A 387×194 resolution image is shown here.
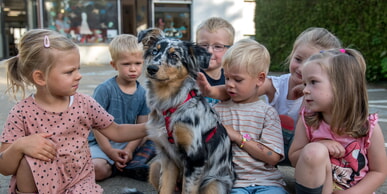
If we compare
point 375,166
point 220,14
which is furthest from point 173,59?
point 220,14

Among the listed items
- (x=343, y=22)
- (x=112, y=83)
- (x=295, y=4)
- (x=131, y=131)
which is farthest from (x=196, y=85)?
(x=295, y=4)

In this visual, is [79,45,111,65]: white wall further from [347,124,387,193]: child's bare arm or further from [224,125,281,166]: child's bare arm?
[347,124,387,193]: child's bare arm

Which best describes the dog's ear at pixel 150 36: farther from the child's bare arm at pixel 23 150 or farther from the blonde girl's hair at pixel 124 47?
the child's bare arm at pixel 23 150

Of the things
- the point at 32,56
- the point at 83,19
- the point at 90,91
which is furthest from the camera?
the point at 83,19

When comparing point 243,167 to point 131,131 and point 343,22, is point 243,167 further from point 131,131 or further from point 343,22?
point 343,22

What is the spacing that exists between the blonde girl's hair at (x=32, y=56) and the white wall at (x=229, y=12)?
48.6 ft

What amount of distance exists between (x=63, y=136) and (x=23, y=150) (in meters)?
0.31

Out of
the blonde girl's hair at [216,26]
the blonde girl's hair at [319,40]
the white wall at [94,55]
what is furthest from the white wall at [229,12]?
the blonde girl's hair at [319,40]

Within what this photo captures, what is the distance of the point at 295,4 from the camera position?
1291 cm

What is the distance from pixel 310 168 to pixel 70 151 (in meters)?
1.74

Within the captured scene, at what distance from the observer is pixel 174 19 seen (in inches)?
688

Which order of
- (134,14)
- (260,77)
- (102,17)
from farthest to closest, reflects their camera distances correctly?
(134,14) < (102,17) < (260,77)

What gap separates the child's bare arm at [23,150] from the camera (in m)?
2.38

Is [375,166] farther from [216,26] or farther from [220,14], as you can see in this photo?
[220,14]
